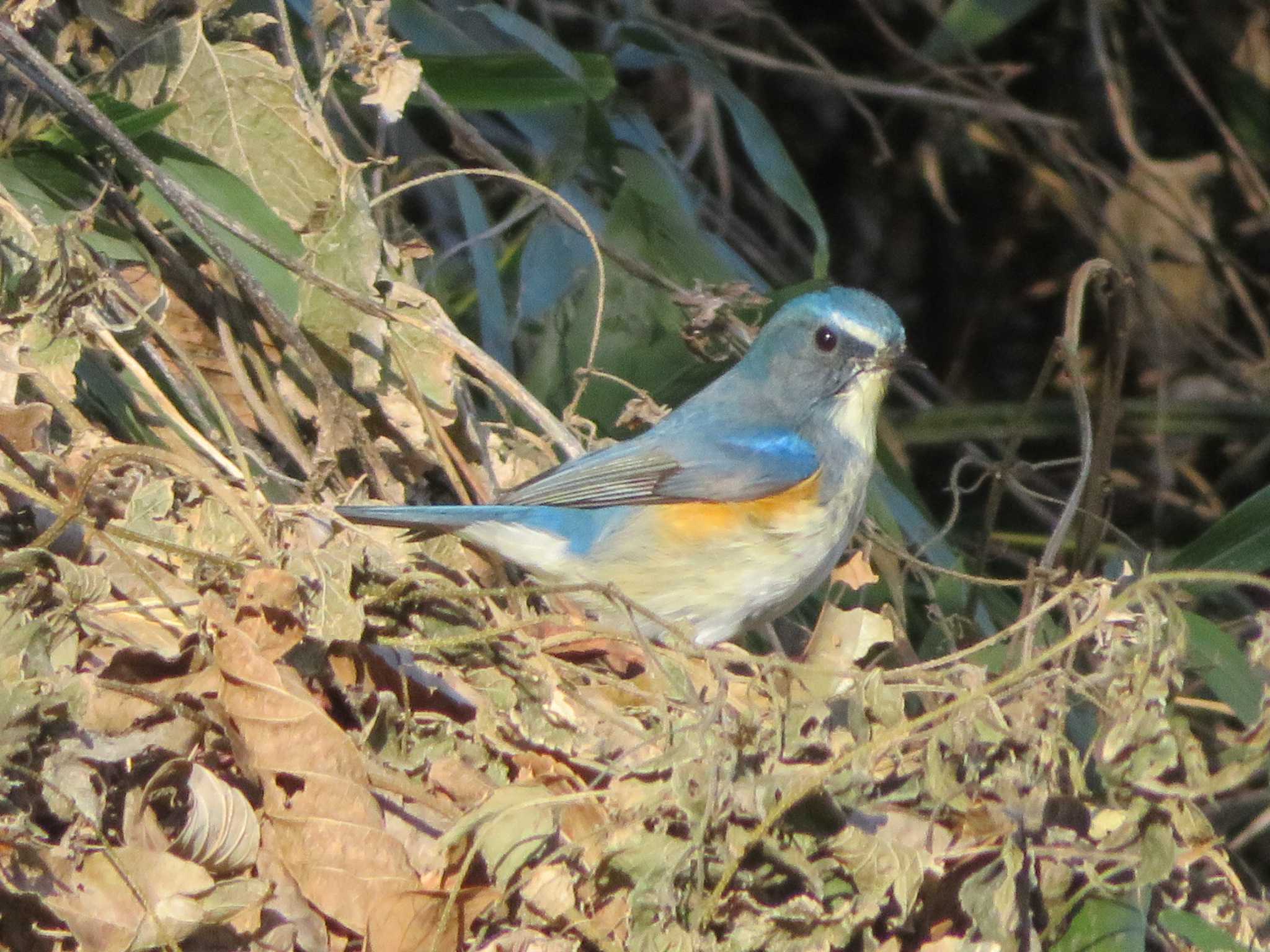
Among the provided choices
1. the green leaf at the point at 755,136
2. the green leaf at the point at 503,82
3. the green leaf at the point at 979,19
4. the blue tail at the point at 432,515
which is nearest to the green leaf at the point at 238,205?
the blue tail at the point at 432,515

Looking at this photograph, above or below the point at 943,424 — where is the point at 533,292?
above

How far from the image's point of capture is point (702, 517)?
3549 millimetres

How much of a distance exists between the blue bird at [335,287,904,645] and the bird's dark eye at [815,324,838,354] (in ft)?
0.74

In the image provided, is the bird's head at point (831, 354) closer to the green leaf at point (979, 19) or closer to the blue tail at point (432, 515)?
the blue tail at point (432, 515)

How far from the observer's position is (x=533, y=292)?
4078mm

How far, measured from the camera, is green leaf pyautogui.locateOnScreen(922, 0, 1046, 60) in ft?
18.2

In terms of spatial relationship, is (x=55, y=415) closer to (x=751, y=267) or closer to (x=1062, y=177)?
(x=751, y=267)

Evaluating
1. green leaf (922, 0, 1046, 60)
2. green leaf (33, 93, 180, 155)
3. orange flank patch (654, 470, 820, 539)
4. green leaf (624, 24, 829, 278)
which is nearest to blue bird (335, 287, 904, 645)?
orange flank patch (654, 470, 820, 539)

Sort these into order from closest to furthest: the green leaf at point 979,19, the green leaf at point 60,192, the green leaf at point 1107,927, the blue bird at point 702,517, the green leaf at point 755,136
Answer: the green leaf at point 1107,927 < the green leaf at point 60,192 < the blue bird at point 702,517 < the green leaf at point 755,136 < the green leaf at point 979,19

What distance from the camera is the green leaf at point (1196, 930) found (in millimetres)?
2482

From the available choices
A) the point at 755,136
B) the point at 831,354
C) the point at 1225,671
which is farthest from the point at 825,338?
the point at 1225,671

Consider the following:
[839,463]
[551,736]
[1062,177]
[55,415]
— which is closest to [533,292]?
[839,463]

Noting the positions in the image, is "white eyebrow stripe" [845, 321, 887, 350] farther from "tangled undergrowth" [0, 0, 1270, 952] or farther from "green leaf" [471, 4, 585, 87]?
"green leaf" [471, 4, 585, 87]

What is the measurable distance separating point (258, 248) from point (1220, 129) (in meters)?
3.96
